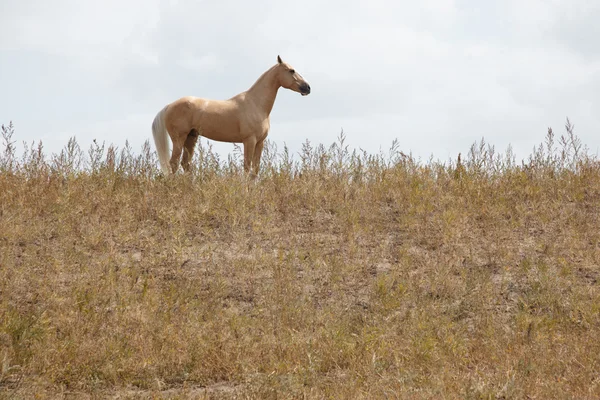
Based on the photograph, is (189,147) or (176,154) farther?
(189,147)

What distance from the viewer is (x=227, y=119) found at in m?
13.3

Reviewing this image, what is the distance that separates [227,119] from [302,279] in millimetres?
5115

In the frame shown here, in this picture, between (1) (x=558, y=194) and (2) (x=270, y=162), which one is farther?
(2) (x=270, y=162)

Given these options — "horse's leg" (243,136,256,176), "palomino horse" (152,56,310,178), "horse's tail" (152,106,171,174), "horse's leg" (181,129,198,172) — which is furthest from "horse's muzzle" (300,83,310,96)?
"horse's tail" (152,106,171,174)

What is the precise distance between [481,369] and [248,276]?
3162mm

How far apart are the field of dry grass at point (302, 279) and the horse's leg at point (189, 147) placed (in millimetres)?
955

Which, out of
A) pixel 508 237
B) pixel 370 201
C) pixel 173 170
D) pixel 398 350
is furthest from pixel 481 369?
pixel 173 170

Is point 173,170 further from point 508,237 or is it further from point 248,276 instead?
point 508,237

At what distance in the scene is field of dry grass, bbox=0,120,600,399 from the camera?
22.1ft

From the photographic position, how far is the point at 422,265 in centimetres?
943

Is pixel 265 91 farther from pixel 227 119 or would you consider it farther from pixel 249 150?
pixel 249 150

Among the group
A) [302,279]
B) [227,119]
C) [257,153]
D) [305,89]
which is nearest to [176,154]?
[227,119]

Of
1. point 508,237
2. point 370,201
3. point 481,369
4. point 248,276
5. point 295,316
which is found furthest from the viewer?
point 370,201

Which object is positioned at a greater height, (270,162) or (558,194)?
(270,162)
